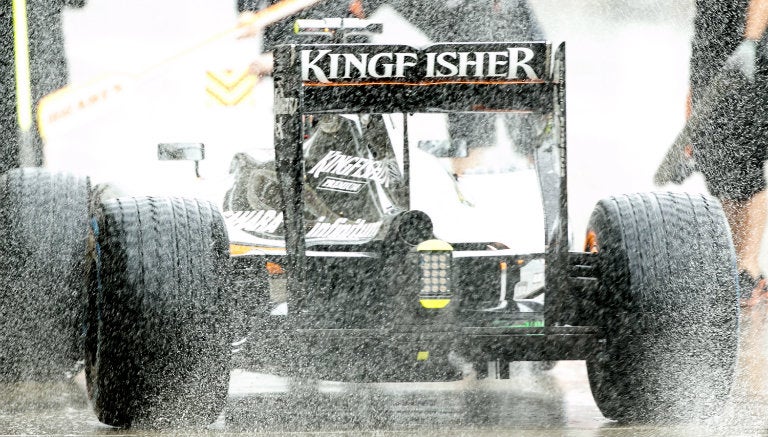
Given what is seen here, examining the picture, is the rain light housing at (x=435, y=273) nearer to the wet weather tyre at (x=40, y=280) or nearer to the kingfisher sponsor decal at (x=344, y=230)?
the kingfisher sponsor decal at (x=344, y=230)

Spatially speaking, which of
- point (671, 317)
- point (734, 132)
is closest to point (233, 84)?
point (734, 132)

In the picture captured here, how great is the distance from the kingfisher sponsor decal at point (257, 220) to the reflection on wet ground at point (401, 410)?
68cm

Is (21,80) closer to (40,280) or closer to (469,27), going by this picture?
(40,280)

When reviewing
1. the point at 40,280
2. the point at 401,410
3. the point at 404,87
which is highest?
the point at 404,87

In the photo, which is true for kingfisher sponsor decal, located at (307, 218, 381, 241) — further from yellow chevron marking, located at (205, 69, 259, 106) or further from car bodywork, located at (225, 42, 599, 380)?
yellow chevron marking, located at (205, 69, 259, 106)

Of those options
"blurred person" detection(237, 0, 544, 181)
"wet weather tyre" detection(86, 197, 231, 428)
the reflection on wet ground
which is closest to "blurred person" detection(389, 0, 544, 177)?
"blurred person" detection(237, 0, 544, 181)

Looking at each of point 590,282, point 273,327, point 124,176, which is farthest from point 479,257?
point 124,176

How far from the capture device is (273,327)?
4676 mm

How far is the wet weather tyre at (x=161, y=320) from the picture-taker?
14.1 ft

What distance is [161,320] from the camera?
4289 millimetres

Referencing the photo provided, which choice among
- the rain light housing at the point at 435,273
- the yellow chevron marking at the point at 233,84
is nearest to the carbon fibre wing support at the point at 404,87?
the rain light housing at the point at 435,273

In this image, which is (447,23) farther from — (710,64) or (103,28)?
(103,28)

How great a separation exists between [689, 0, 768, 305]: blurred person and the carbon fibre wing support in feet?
7.86

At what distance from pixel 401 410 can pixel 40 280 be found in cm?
146
